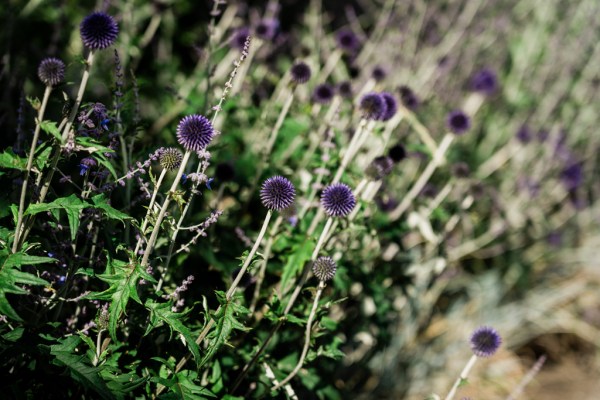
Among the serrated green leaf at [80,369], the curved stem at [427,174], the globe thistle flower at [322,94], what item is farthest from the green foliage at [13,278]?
the curved stem at [427,174]

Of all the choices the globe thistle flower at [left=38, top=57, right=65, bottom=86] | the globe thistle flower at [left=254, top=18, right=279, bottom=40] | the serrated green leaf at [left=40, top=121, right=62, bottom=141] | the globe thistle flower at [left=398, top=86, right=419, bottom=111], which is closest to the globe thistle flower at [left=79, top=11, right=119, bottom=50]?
the globe thistle flower at [left=38, top=57, right=65, bottom=86]

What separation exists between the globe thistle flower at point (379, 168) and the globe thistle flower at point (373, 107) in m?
0.24

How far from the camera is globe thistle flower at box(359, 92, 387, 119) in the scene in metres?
2.51

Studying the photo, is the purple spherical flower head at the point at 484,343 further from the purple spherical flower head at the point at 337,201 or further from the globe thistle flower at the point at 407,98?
the globe thistle flower at the point at 407,98

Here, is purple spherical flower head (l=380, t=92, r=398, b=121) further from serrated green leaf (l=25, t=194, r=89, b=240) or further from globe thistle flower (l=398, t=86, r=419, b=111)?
serrated green leaf (l=25, t=194, r=89, b=240)

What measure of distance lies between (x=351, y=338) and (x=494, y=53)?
4065 mm

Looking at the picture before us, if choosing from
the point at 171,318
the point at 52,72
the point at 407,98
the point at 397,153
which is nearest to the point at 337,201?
→ the point at 171,318

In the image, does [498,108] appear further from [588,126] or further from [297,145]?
[297,145]

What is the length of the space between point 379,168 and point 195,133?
1045 mm

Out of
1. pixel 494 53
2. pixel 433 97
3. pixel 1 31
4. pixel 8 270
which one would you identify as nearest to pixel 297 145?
pixel 433 97

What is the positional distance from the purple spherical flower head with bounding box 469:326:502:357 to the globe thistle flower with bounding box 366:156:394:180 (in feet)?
2.78

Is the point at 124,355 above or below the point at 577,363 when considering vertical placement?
below

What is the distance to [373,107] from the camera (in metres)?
2.51

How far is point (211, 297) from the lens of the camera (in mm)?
2490
